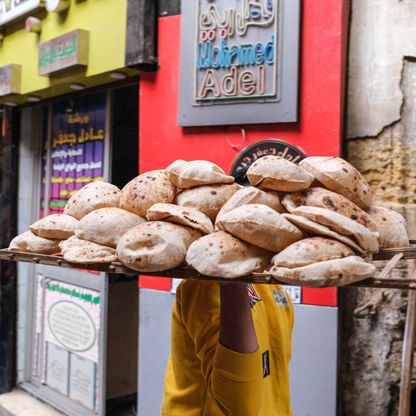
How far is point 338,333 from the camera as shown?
3672 millimetres

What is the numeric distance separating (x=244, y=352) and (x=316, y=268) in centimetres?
68

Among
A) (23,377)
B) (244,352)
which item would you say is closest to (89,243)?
(244,352)

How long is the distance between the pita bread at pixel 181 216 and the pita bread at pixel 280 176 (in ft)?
A: 0.64

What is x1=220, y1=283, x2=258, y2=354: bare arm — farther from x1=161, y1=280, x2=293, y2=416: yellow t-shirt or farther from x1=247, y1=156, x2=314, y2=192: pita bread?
x1=247, y1=156, x2=314, y2=192: pita bread

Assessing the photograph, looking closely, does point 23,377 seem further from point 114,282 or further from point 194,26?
point 194,26

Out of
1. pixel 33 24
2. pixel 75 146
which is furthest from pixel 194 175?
pixel 33 24

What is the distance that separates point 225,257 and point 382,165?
8.24ft

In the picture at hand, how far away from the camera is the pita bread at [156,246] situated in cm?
155

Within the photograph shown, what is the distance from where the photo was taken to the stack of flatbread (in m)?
1.42

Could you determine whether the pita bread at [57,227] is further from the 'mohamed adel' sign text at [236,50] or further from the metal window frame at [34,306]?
the metal window frame at [34,306]

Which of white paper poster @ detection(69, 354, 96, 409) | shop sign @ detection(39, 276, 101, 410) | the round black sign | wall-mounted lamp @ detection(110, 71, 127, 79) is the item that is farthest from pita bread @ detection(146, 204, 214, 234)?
white paper poster @ detection(69, 354, 96, 409)

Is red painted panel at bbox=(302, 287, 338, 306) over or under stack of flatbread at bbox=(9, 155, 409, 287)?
under

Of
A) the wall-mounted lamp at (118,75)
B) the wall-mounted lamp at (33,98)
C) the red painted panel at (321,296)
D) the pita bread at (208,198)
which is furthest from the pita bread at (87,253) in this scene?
the wall-mounted lamp at (33,98)

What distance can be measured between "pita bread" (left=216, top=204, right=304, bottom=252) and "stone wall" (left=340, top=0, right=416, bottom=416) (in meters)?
2.29
